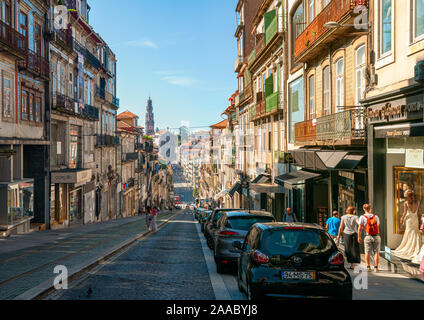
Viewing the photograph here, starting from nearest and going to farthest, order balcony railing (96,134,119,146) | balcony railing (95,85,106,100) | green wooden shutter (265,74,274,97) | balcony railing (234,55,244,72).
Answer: green wooden shutter (265,74,274,97) → balcony railing (96,134,119,146) → balcony railing (95,85,106,100) → balcony railing (234,55,244,72)

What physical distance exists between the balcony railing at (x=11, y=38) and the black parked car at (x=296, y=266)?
16595 mm

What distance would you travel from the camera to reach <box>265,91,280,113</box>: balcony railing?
2750cm

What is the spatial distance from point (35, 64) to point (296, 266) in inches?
865

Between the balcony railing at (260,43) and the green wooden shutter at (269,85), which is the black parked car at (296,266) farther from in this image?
the balcony railing at (260,43)

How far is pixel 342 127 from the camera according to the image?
50.7ft

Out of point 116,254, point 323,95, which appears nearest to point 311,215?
point 323,95

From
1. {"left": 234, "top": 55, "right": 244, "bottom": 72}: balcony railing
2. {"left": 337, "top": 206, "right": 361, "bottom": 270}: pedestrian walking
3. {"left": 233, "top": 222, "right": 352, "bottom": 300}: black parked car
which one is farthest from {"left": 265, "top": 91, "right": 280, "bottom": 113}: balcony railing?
{"left": 233, "top": 222, "right": 352, "bottom": 300}: black parked car

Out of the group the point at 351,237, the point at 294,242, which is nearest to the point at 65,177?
the point at 351,237

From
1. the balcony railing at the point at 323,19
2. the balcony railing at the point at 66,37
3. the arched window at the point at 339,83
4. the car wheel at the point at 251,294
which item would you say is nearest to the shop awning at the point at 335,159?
the arched window at the point at 339,83

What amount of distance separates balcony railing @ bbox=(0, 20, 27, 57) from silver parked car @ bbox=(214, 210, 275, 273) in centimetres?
1354

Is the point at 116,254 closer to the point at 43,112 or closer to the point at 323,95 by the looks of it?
the point at 323,95

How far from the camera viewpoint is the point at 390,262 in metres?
11.9

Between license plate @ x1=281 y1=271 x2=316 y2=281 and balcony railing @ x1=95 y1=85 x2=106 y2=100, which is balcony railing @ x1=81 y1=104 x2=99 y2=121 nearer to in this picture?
balcony railing @ x1=95 y1=85 x2=106 y2=100

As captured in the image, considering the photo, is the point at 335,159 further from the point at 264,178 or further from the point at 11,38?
the point at 264,178
